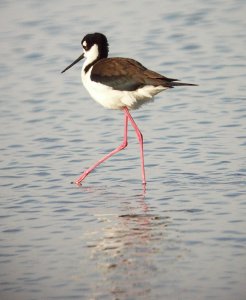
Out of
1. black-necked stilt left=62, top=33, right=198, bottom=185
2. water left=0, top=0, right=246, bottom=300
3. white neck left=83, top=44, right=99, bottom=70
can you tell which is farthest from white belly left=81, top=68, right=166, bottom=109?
water left=0, top=0, right=246, bottom=300

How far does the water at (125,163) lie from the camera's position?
6039mm

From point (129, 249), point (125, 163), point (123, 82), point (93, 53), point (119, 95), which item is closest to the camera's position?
point (129, 249)

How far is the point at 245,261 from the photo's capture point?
6.07 meters

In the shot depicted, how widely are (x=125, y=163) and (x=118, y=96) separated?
2.23ft

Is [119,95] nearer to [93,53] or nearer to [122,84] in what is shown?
[122,84]

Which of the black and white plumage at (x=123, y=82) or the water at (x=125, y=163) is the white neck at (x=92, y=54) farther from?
the water at (x=125, y=163)

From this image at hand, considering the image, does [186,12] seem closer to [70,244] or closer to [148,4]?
[148,4]

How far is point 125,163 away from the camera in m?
9.12

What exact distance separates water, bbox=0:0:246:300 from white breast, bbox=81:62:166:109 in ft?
1.82

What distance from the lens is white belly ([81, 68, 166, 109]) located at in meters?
8.75

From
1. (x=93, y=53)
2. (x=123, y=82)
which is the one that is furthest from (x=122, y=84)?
(x=93, y=53)

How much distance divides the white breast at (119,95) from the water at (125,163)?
556mm

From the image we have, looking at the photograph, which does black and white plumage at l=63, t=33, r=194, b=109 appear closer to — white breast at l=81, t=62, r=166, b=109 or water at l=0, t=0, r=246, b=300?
white breast at l=81, t=62, r=166, b=109

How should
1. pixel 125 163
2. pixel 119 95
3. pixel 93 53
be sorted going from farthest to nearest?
1. pixel 93 53
2. pixel 125 163
3. pixel 119 95
